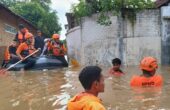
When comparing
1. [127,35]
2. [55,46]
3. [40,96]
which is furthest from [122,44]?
[40,96]

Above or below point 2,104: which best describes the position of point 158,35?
above

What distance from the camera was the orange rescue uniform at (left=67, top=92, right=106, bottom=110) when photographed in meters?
4.05

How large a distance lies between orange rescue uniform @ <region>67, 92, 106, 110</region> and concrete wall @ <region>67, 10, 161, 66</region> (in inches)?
576

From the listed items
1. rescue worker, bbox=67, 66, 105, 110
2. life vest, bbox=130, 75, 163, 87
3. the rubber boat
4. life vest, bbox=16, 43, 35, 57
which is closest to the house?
life vest, bbox=16, 43, 35, 57

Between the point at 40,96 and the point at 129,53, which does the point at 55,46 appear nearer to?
the point at 129,53

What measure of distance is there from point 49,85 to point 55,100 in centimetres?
255

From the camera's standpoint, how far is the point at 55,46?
675 inches

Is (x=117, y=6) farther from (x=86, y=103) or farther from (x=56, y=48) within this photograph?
(x=86, y=103)

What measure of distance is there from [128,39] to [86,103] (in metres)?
15.1

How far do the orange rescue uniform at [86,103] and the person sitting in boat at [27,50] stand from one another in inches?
487

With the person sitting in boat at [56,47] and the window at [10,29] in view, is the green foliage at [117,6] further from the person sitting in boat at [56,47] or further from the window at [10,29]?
the window at [10,29]

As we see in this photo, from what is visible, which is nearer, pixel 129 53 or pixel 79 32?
pixel 129 53

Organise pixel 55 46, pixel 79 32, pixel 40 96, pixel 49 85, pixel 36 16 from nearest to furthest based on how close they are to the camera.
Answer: pixel 40 96
pixel 49 85
pixel 55 46
pixel 79 32
pixel 36 16

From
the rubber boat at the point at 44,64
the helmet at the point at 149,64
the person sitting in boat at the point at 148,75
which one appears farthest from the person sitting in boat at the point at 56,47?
the helmet at the point at 149,64
